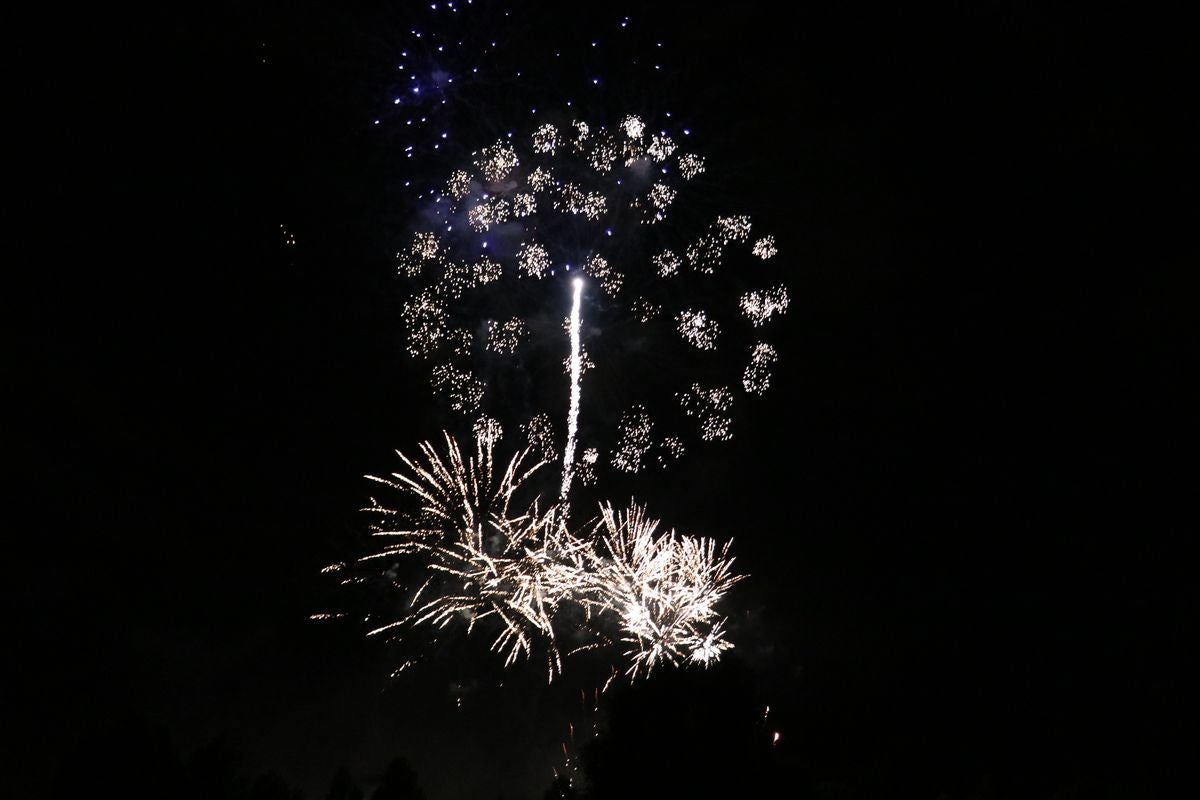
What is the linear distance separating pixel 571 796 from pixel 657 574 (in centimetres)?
652

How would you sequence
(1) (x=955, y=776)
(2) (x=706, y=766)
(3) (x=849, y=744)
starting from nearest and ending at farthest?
(2) (x=706, y=766) → (1) (x=955, y=776) → (3) (x=849, y=744)

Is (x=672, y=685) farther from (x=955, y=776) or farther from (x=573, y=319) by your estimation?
(x=955, y=776)

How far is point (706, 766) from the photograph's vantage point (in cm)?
1689

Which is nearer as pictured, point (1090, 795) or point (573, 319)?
point (573, 319)

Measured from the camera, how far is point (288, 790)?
70.6ft

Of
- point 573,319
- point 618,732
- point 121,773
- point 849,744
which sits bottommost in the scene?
point 121,773

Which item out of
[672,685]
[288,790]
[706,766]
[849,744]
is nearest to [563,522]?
[672,685]

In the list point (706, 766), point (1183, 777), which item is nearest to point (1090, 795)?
point (1183, 777)

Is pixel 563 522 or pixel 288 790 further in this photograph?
pixel 288 790

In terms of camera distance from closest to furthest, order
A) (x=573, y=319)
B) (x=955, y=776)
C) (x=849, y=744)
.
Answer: (x=573, y=319)
(x=955, y=776)
(x=849, y=744)

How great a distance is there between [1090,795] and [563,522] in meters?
19.5

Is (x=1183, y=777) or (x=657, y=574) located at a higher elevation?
(x=657, y=574)

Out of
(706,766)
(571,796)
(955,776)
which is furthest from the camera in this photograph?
(955,776)

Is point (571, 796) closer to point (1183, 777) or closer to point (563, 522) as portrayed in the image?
point (563, 522)
